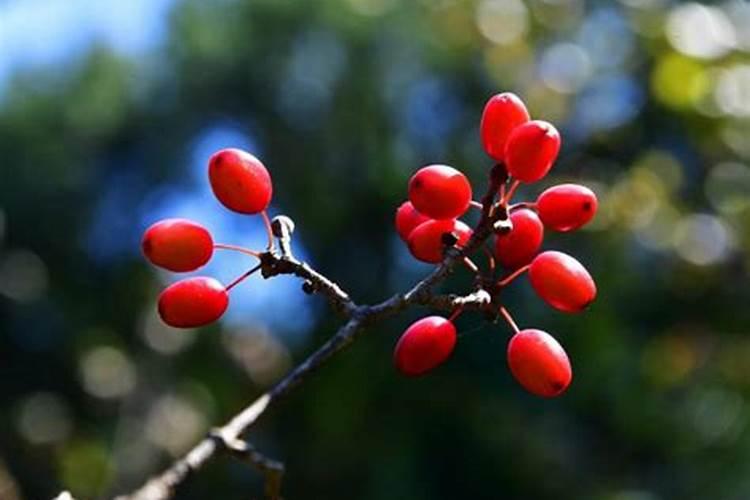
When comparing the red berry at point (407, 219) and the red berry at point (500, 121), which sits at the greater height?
the red berry at point (500, 121)

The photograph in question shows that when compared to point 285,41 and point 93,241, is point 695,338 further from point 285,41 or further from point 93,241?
point 93,241

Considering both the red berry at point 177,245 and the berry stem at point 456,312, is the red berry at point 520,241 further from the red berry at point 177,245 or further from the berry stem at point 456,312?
the red berry at point 177,245

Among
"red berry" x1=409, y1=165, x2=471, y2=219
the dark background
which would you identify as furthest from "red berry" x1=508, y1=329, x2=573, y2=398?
the dark background

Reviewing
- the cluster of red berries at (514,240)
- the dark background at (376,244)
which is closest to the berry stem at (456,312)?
the cluster of red berries at (514,240)

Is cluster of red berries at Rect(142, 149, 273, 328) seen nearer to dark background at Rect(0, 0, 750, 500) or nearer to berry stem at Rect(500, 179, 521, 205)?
berry stem at Rect(500, 179, 521, 205)

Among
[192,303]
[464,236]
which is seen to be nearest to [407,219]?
[464,236]

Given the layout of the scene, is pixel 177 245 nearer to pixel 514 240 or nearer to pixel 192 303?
pixel 192 303

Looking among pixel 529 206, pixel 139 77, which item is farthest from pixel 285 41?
pixel 529 206

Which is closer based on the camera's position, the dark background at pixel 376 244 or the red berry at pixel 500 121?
the red berry at pixel 500 121
